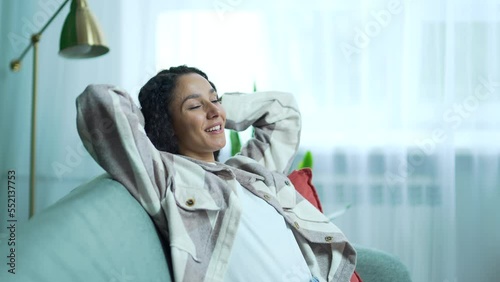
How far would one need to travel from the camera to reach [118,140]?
1.26 meters

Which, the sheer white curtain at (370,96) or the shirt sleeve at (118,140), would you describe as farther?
the sheer white curtain at (370,96)

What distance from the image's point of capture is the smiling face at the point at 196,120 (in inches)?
64.1

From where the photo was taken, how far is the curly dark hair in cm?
163

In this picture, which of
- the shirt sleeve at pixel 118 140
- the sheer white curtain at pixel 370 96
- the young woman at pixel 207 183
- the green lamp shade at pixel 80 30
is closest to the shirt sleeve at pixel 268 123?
the young woman at pixel 207 183

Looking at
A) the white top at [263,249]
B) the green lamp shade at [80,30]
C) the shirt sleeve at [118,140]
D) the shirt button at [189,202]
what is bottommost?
the white top at [263,249]

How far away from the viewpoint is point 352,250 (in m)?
1.62

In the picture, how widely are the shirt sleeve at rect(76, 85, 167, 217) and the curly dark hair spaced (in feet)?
0.97

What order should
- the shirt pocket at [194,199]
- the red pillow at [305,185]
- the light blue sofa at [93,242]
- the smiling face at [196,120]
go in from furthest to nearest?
the red pillow at [305,185] < the smiling face at [196,120] < the shirt pocket at [194,199] < the light blue sofa at [93,242]

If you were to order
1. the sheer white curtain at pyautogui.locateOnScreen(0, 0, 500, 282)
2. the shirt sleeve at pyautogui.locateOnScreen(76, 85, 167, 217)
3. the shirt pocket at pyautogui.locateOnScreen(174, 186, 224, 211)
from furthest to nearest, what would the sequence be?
the sheer white curtain at pyautogui.locateOnScreen(0, 0, 500, 282) → the shirt pocket at pyautogui.locateOnScreen(174, 186, 224, 211) → the shirt sleeve at pyautogui.locateOnScreen(76, 85, 167, 217)

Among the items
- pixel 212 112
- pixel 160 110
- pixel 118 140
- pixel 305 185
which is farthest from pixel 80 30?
pixel 305 185

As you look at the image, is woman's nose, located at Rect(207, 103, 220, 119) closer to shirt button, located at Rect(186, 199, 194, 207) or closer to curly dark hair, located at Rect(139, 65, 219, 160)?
curly dark hair, located at Rect(139, 65, 219, 160)

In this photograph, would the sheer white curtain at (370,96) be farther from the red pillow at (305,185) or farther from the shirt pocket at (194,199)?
the shirt pocket at (194,199)

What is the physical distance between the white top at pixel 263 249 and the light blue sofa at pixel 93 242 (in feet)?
0.56

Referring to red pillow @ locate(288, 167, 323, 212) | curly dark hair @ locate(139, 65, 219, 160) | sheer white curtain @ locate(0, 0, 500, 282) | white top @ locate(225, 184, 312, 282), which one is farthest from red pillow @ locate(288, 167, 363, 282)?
sheer white curtain @ locate(0, 0, 500, 282)
